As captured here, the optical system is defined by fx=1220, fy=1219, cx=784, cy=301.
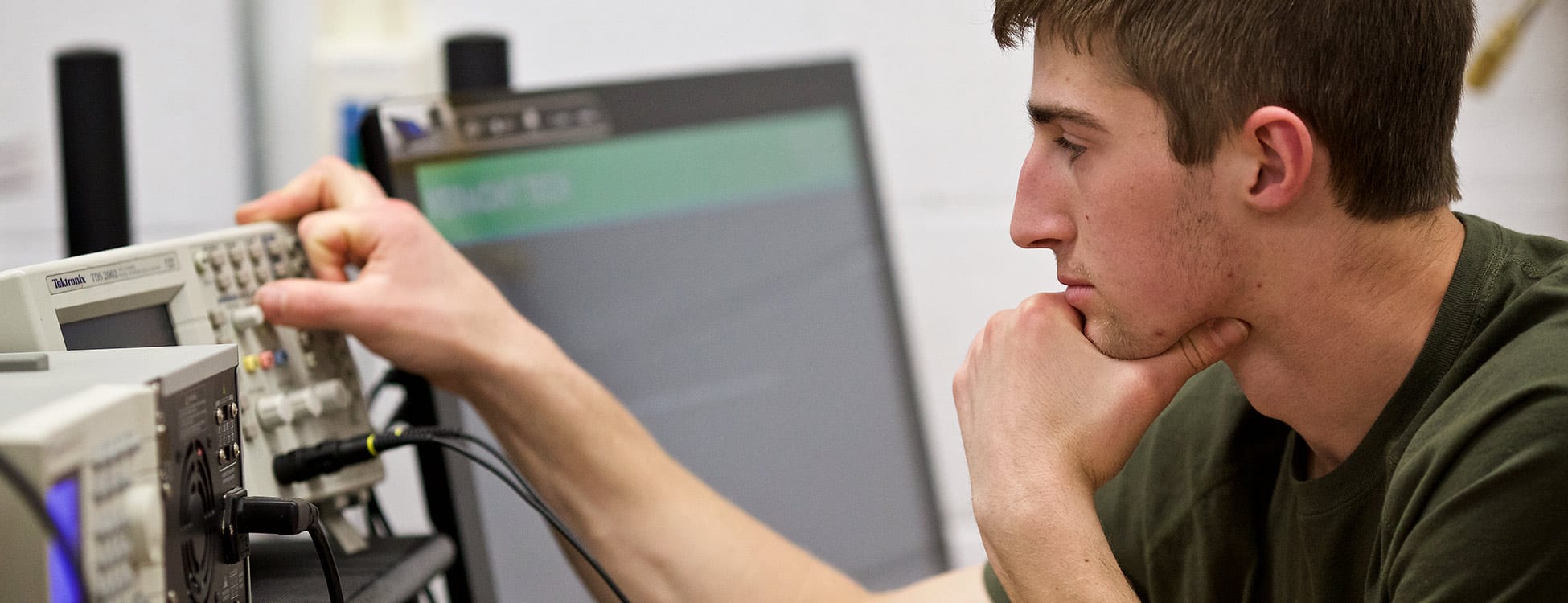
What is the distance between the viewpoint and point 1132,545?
109 centimetres

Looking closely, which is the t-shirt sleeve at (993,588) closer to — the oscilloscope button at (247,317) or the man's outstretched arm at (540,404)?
the man's outstretched arm at (540,404)

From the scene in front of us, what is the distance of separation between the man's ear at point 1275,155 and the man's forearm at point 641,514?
582 mm

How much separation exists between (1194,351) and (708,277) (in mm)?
696

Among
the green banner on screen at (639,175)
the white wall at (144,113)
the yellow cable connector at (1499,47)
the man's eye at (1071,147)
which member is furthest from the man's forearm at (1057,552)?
the white wall at (144,113)

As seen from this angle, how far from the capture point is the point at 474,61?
1.50m

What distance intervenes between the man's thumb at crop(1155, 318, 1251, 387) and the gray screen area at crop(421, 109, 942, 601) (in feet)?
2.16

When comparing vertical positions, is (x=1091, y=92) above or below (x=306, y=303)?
above

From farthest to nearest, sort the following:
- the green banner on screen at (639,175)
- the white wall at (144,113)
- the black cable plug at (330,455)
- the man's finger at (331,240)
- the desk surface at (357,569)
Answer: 1. the white wall at (144,113)
2. the green banner on screen at (639,175)
3. the man's finger at (331,240)
4. the black cable plug at (330,455)
5. the desk surface at (357,569)

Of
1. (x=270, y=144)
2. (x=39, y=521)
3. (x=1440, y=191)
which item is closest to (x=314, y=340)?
(x=39, y=521)

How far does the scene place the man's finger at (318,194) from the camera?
3.47ft

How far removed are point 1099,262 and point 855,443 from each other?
72cm

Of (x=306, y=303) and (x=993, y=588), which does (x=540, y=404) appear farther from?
(x=993, y=588)

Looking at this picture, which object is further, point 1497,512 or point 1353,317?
point 1353,317

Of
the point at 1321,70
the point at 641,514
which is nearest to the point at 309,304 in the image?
the point at 641,514
